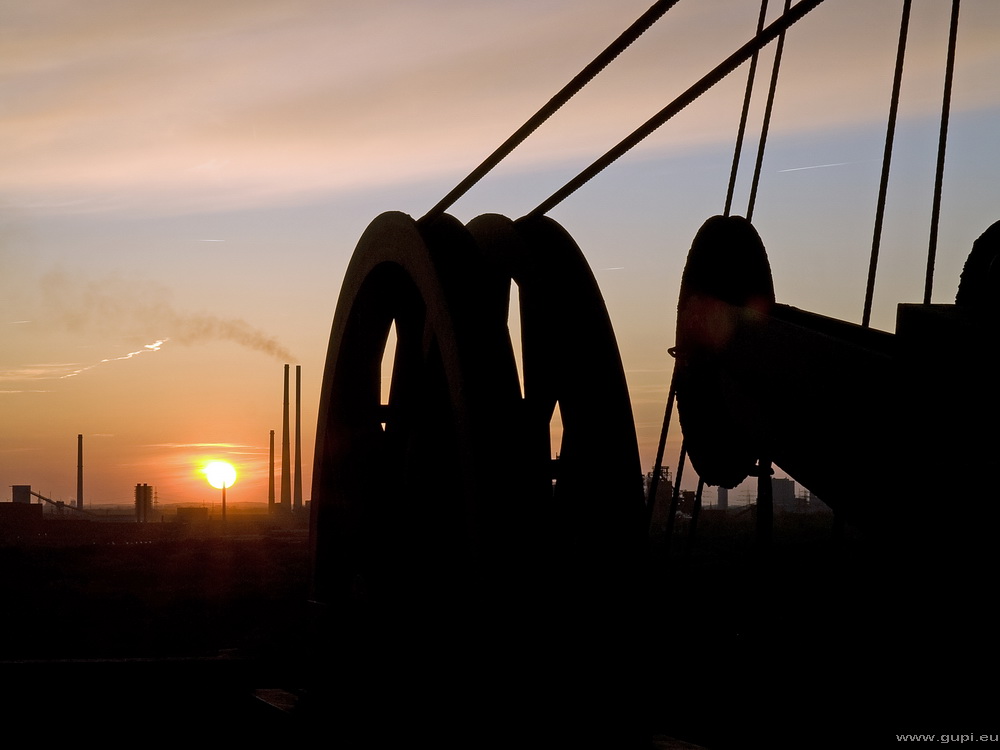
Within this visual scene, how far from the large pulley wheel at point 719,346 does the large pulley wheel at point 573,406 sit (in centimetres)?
30

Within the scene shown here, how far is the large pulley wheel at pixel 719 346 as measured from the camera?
3.87 metres

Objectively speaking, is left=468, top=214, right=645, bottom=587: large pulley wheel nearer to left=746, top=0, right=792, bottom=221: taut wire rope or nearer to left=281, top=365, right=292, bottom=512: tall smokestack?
left=746, top=0, right=792, bottom=221: taut wire rope

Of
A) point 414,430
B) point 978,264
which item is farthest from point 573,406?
point 978,264

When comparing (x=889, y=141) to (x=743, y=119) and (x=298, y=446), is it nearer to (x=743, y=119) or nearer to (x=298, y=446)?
(x=743, y=119)

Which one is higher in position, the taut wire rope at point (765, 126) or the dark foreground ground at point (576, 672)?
the taut wire rope at point (765, 126)

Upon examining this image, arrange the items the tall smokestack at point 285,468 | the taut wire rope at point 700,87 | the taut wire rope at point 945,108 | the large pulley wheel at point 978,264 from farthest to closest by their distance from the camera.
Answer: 1. the tall smokestack at point 285,468
2. the taut wire rope at point 945,108
3. the taut wire rope at point 700,87
4. the large pulley wheel at point 978,264

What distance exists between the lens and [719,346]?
385 cm

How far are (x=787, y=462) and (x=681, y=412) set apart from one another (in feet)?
2.36

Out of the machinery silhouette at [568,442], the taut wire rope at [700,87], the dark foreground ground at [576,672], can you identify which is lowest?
the dark foreground ground at [576,672]

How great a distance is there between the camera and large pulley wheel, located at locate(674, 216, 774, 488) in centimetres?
387

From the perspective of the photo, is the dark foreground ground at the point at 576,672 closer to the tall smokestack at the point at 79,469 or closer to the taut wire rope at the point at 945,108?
the taut wire rope at the point at 945,108

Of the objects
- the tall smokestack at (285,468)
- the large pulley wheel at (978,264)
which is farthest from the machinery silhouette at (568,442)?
the tall smokestack at (285,468)

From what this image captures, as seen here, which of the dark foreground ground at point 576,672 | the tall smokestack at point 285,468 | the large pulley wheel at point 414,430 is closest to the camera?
the dark foreground ground at point 576,672

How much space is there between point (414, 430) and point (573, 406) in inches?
39.3
